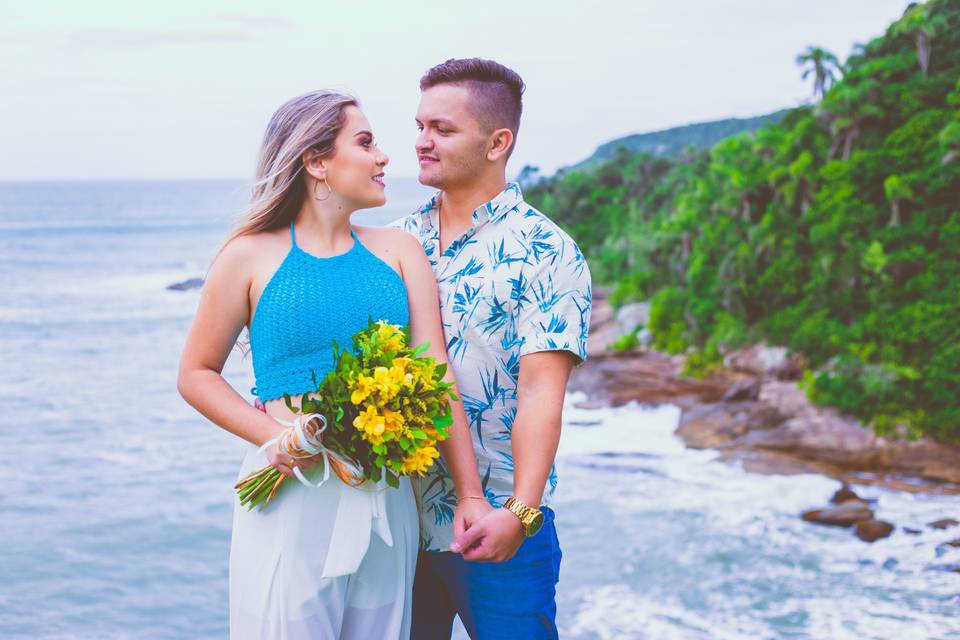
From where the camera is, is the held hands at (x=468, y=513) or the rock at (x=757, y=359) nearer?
the held hands at (x=468, y=513)

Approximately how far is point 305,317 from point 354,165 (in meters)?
0.47

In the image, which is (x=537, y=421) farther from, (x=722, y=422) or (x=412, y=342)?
(x=722, y=422)

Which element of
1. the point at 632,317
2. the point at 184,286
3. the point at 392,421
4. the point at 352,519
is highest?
the point at 392,421

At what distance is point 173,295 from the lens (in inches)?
2002

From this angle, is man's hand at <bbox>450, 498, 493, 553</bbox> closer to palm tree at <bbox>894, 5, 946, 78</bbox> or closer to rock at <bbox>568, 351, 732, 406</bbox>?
rock at <bbox>568, 351, 732, 406</bbox>

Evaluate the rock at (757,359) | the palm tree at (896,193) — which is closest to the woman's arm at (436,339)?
the rock at (757,359)

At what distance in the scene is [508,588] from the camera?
10.2ft

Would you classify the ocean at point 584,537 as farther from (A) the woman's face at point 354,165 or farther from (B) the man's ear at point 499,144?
(B) the man's ear at point 499,144

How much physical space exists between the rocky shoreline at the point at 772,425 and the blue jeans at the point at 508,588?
12.7 meters

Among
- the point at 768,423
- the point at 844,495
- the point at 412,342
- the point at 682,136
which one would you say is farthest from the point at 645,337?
the point at 682,136

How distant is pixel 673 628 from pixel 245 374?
822 inches

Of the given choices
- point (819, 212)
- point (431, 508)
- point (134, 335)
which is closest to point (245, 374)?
point (134, 335)

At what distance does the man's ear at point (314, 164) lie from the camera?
2926 mm

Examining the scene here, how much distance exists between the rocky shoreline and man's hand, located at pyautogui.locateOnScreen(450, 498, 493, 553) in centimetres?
1302
